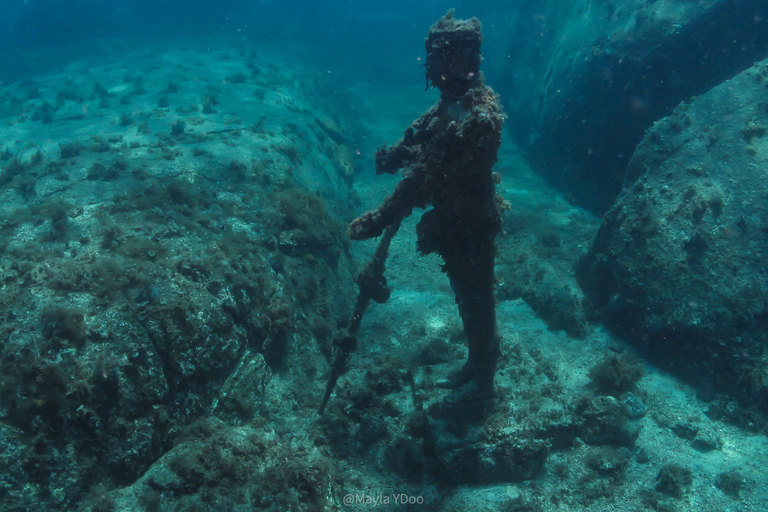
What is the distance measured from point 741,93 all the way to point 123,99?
2942 cm

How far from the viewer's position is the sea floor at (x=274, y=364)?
5.24 m

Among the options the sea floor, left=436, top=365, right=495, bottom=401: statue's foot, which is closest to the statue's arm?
the sea floor

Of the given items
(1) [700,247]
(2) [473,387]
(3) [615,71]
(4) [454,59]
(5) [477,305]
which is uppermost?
(3) [615,71]

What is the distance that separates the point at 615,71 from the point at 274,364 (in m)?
18.4

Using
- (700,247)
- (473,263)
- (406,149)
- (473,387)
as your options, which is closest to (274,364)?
(473,387)

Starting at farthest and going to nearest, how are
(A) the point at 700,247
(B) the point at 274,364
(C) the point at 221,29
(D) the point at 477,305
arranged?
(C) the point at 221,29 → (A) the point at 700,247 → (B) the point at 274,364 → (D) the point at 477,305

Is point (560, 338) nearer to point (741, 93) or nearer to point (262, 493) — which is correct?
point (262, 493)

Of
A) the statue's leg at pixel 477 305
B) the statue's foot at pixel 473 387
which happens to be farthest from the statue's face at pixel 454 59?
the statue's foot at pixel 473 387

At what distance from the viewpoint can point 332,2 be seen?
3029 inches

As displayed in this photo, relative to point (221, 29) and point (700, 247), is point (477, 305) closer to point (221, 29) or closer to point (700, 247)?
point (700, 247)

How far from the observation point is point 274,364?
854 centimetres

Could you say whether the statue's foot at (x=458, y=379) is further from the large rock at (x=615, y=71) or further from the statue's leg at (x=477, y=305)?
the large rock at (x=615, y=71)

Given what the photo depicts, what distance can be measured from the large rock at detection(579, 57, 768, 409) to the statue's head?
8.53 metres

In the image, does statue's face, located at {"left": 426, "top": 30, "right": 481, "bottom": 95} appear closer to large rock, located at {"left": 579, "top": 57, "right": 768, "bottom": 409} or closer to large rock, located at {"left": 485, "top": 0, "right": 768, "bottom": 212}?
large rock, located at {"left": 579, "top": 57, "right": 768, "bottom": 409}
